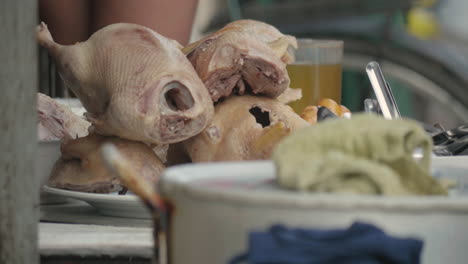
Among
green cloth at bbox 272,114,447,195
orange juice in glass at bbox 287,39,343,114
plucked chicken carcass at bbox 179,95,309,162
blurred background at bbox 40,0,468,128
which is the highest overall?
green cloth at bbox 272,114,447,195

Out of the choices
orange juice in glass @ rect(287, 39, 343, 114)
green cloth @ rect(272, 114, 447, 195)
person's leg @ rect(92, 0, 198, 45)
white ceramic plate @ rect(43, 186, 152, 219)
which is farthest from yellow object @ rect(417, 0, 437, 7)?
green cloth @ rect(272, 114, 447, 195)

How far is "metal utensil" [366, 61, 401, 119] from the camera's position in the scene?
0.84m

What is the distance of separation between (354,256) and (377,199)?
22 mm

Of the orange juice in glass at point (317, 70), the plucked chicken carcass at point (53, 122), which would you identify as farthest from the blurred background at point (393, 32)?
the plucked chicken carcass at point (53, 122)

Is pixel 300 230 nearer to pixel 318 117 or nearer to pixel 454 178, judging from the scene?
pixel 454 178

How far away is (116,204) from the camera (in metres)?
0.73

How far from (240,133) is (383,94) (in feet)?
0.55

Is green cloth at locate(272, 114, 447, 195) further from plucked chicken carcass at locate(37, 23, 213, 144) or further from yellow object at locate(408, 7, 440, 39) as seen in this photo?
yellow object at locate(408, 7, 440, 39)

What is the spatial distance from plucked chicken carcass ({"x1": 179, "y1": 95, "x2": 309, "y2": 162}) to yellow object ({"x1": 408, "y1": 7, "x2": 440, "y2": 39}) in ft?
5.98

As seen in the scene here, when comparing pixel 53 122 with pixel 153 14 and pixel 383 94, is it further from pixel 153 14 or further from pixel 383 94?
pixel 153 14

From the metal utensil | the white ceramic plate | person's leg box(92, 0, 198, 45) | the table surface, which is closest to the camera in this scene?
the table surface

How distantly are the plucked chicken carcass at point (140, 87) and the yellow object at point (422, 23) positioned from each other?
187 cm

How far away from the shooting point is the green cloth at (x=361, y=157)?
36 cm

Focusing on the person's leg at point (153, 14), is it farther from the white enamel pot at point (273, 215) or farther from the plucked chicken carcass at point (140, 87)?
the white enamel pot at point (273, 215)
